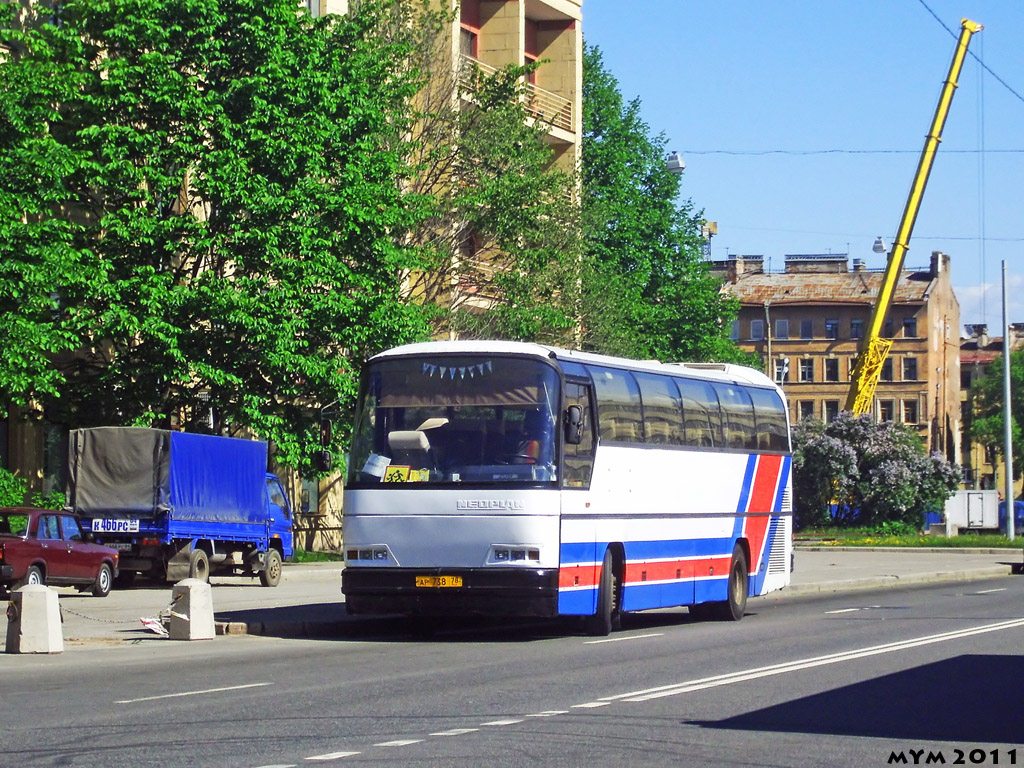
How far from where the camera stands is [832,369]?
417 feet

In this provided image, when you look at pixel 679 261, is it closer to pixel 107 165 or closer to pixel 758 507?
pixel 107 165

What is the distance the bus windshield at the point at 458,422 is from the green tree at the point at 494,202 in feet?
71.1

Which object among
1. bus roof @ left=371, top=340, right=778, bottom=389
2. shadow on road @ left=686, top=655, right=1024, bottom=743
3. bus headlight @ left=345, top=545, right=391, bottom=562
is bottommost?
shadow on road @ left=686, top=655, right=1024, bottom=743

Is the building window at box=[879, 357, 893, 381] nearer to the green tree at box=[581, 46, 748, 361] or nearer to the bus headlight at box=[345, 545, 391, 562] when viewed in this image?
the green tree at box=[581, 46, 748, 361]

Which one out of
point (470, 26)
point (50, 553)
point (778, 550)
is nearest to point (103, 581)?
point (50, 553)

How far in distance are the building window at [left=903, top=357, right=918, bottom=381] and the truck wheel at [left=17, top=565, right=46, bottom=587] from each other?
105m

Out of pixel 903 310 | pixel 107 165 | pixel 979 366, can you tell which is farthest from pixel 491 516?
pixel 979 366

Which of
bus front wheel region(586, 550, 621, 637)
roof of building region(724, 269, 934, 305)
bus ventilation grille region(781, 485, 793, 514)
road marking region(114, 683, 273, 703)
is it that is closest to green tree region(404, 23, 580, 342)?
bus ventilation grille region(781, 485, 793, 514)

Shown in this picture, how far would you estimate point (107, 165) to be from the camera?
33.5 metres

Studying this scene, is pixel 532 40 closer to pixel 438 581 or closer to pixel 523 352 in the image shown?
pixel 523 352

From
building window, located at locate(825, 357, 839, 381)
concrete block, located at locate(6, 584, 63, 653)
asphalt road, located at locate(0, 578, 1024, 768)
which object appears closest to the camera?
asphalt road, located at locate(0, 578, 1024, 768)

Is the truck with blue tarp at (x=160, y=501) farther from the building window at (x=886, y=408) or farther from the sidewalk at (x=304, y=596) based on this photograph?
the building window at (x=886, y=408)

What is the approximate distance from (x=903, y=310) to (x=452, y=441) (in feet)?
362

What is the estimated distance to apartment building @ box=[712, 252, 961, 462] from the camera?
126 metres
